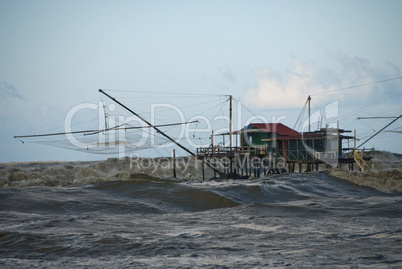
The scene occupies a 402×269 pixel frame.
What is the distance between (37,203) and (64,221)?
4.44 m

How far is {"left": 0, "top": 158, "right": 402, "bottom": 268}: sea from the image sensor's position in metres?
6.63

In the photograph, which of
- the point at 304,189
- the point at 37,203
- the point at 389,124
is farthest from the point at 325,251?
the point at 389,124

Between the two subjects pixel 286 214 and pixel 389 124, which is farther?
pixel 389 124

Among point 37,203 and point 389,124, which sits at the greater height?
point 389,124

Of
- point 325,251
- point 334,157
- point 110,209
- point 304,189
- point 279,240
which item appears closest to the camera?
point 325,251

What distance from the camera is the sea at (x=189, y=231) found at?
21.7 feet

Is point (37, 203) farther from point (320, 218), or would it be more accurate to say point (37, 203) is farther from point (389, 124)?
point (389, 124)

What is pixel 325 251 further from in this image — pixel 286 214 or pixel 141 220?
pixel 141 220

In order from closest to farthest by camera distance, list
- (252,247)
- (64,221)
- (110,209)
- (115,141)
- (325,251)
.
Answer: (325,251) < (252,247) < (64,221) < (110,209) < (115,141)

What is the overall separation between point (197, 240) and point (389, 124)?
129ft

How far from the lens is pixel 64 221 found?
10.8 metres

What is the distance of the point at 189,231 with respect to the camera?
947 centimetres

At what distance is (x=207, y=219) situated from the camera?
11.7 meters

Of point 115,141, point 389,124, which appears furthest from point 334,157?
point 115,141
